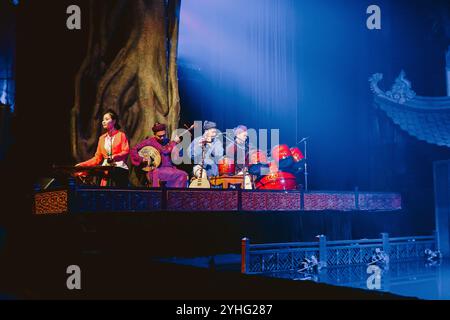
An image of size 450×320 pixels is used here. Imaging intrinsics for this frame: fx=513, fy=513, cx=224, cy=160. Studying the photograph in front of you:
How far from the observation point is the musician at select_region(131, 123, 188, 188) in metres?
7.64

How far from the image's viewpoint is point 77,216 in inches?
240

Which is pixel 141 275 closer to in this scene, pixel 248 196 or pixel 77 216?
pixel 77 216

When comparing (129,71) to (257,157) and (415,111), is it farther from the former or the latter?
(415,111)

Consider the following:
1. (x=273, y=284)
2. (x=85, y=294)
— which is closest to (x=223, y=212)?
(x=85, y=294)

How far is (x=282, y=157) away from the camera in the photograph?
27.5 feet

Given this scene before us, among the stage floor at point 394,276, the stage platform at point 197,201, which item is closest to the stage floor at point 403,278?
the stage floor at point 394,276

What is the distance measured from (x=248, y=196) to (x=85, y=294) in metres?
3.66

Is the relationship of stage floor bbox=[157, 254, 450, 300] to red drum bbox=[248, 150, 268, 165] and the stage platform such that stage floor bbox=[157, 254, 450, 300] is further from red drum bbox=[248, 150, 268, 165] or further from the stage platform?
red drum bbox=[248, 150, 268, 165]

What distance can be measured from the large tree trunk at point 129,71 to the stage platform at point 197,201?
2607 mm

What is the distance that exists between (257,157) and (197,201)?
197 cm

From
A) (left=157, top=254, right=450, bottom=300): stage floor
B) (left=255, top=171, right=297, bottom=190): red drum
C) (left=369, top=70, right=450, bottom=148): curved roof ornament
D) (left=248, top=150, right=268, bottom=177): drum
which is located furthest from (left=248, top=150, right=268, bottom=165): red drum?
(left=369, top=70, right=450, bottom=148): curved roof ornament

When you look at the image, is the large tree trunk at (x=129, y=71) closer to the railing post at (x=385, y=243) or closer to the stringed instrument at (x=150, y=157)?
the stringed instrument at (x=150, y=157)

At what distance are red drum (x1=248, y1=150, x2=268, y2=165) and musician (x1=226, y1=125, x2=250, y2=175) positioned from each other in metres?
0.09

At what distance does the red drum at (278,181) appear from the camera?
825cm
